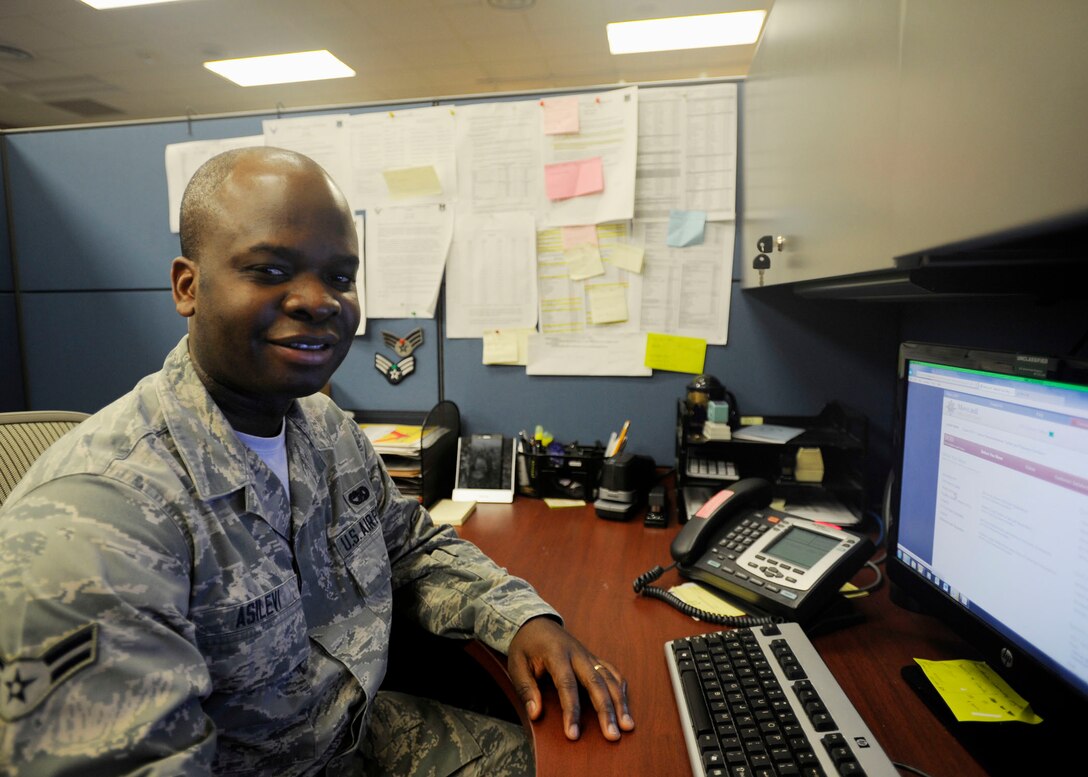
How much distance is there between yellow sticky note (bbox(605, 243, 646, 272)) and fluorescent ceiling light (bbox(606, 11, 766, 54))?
291cm

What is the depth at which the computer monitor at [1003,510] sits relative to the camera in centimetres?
51

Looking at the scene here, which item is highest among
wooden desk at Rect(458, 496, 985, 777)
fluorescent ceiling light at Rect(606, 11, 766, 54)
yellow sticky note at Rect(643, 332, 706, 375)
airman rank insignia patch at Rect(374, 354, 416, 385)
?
fluorescent ceiling light at Rect(606, 11, 766, 54)

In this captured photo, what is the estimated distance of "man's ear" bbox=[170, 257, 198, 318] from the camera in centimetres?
69

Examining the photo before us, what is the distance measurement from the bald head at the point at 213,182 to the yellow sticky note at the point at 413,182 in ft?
2.54

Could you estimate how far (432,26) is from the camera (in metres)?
3.85

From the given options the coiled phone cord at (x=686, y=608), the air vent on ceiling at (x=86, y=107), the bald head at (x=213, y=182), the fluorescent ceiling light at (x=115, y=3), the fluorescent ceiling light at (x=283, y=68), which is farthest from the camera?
the air vent on ceiling at (x=86, y=107)

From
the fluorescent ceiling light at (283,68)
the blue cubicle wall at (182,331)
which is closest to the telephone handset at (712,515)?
the blue cubicle wall at (182,331)

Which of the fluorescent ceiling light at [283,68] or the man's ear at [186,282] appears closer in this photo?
the man's ear at [186,282]

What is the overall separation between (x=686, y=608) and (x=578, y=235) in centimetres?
89

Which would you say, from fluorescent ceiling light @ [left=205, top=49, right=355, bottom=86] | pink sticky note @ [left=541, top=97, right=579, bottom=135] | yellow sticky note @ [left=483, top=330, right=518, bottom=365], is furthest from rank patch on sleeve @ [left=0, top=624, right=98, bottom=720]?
fluorescent ceiling light @ [left=205, top=49, right=355, bottom=86]

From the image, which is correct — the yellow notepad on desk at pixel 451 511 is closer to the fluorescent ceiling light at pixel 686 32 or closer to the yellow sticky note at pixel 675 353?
the yellow sticky note at pixel 675 353

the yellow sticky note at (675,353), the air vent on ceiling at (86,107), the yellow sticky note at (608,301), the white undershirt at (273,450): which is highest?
the air vent on ceiling at (86,107)

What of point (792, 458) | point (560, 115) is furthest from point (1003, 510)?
point (560, 115)

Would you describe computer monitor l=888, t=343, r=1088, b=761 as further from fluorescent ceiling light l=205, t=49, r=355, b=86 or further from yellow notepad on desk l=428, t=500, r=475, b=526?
fluorescent ceiling light l=205, t=49, r=355, b=86
